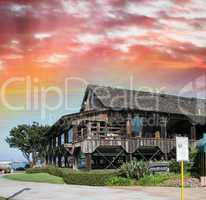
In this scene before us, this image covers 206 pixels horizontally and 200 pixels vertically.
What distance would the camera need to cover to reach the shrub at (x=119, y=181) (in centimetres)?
2847

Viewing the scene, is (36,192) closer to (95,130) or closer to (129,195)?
(129,195)

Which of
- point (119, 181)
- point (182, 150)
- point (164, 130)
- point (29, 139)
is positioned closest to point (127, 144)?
point (164, 130)

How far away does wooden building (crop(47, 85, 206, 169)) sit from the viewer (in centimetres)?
4141

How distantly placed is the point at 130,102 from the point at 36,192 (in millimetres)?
22345

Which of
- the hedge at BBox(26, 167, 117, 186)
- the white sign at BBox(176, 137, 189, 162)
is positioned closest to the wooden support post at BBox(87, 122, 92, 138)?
the hedge at BBox(26, 167, 117, 186)

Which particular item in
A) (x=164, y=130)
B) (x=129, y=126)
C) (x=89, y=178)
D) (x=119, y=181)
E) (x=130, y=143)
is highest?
(x=129, y=126)

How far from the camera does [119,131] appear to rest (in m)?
44.8

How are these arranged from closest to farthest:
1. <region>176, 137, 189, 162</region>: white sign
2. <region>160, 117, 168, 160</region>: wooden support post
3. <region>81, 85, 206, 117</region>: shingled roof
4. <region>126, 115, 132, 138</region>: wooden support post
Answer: <region>176, 137, 189, 162</region>: white sign, <region>126, 115, 132, 138</region>: wooden support post, <region>160, 117, 168, 160</region>: wooden support post, <region>81, 85, 206, 117</region>: shingled roof

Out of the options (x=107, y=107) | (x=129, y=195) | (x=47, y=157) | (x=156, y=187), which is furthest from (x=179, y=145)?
(x=47, y=157)

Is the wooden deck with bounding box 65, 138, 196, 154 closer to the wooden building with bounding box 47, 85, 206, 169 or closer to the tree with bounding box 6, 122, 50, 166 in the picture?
the wooden building with bounding box 47, 85, 206, 169

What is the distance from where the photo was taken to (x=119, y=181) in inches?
1133

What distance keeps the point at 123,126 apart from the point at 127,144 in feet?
14.2

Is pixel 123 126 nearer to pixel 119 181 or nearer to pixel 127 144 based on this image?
pixel 127 144

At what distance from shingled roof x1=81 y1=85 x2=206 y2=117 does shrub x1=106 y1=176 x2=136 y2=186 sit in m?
14.3
